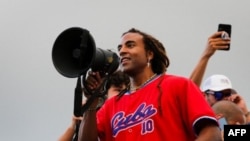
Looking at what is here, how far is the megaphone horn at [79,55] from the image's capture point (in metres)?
3.66

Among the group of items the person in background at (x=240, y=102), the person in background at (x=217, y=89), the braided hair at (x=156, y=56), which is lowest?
the person in background at (x=240, y=102)

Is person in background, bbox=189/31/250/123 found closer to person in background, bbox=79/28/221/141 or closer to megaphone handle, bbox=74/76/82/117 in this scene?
person in background, bbox=79/28/221/141

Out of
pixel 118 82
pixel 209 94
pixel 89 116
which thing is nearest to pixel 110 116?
pixel 89 116

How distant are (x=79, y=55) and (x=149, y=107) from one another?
60cm

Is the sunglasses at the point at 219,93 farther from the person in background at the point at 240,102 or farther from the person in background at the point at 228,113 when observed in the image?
the person in background at the point at 228,113

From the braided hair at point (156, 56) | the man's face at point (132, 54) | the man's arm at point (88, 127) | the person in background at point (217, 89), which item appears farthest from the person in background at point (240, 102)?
the man's arm at point (88, 127)

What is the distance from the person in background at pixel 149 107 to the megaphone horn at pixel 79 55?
12 cm

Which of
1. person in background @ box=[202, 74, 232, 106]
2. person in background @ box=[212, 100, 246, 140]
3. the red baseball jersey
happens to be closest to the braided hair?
the red baseball jersey

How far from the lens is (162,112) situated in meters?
3.62

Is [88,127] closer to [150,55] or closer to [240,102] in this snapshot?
[150,55]

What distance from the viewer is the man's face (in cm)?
400

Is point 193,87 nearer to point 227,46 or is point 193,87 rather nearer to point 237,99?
point 227,46

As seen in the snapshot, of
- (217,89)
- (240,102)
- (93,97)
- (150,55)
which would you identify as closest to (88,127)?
(93,97)

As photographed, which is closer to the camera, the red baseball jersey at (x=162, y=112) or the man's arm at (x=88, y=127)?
the red baseball jersey at (x=162, y=112)
